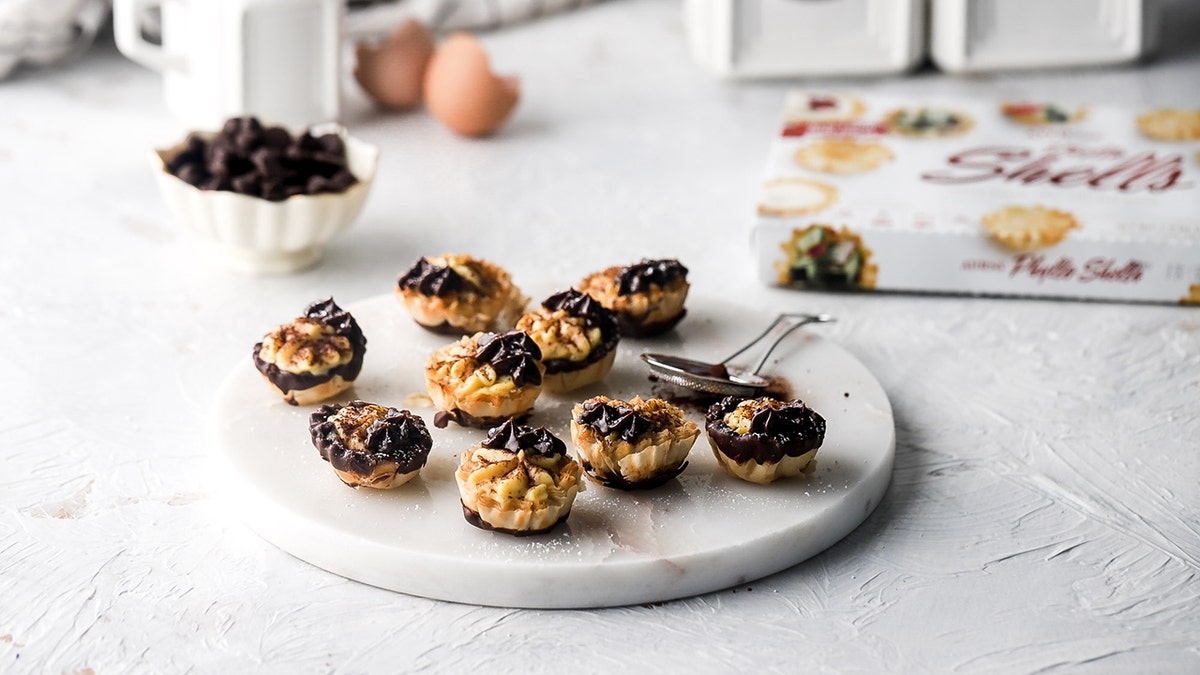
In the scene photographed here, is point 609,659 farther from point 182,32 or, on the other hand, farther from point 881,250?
point 182,32

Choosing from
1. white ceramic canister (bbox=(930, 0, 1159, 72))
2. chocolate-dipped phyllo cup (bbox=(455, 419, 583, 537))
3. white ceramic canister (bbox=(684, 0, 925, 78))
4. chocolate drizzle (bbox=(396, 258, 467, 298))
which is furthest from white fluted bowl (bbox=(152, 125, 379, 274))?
white ceramic canister (bbox=(930, 0, 1159, 72))

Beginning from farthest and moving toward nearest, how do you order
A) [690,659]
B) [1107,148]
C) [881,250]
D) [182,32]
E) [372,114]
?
1. [372,114]
2. [182,32]
3. [1107,148]
4. [881,250]
5. [690,659]

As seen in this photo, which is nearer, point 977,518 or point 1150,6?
point 977,518

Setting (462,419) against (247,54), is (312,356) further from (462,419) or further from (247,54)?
(247,54)

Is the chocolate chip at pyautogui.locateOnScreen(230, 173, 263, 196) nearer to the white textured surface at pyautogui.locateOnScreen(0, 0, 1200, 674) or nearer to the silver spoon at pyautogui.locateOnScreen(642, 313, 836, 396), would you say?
the white textured surface at pyautogui.locateOnScreen(0, 0, 1200, 674)

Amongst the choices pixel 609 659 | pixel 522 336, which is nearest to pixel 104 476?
pixel 522 336

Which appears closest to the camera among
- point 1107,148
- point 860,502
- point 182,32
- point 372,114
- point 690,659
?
point 690,659

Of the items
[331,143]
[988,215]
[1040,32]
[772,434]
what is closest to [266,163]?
[331,143]
